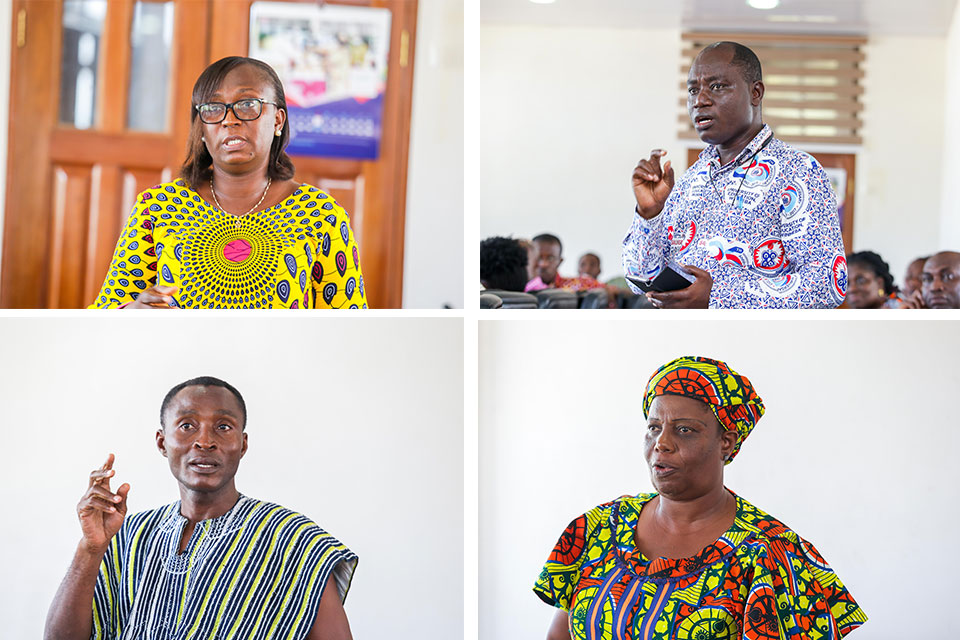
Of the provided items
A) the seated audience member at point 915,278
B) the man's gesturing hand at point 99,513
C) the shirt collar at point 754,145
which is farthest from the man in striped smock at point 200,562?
the seated audience member at point 915,278

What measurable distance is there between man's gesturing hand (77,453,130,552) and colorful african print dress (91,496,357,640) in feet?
0.23

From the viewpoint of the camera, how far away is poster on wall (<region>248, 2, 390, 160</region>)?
3.13 metres

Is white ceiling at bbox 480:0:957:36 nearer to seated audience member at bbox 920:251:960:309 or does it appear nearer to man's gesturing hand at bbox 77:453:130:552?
seated audience member at bbox 920:251:960:309

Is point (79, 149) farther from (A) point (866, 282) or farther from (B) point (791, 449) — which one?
(A) point (866, 282)

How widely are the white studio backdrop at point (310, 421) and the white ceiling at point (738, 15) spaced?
10.8 feet

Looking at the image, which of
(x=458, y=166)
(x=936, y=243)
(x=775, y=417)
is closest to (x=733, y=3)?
(x=936, y=243)

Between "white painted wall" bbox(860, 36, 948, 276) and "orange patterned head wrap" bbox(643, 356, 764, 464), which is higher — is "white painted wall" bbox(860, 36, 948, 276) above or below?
above

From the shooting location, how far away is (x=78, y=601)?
1.75 meters

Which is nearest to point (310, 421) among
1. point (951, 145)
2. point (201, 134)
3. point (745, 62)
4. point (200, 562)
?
point (200, 562)

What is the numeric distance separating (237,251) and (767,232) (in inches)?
34.1

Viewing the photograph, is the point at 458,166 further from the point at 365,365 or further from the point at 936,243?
the point at 936,243

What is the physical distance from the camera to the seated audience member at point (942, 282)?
2979 millimetres

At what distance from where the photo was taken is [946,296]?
9.77ft

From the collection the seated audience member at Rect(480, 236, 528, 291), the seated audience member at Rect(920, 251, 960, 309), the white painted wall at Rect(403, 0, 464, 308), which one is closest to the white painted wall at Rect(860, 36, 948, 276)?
the seated audience member at Rect(920, 251, 960, 309)
